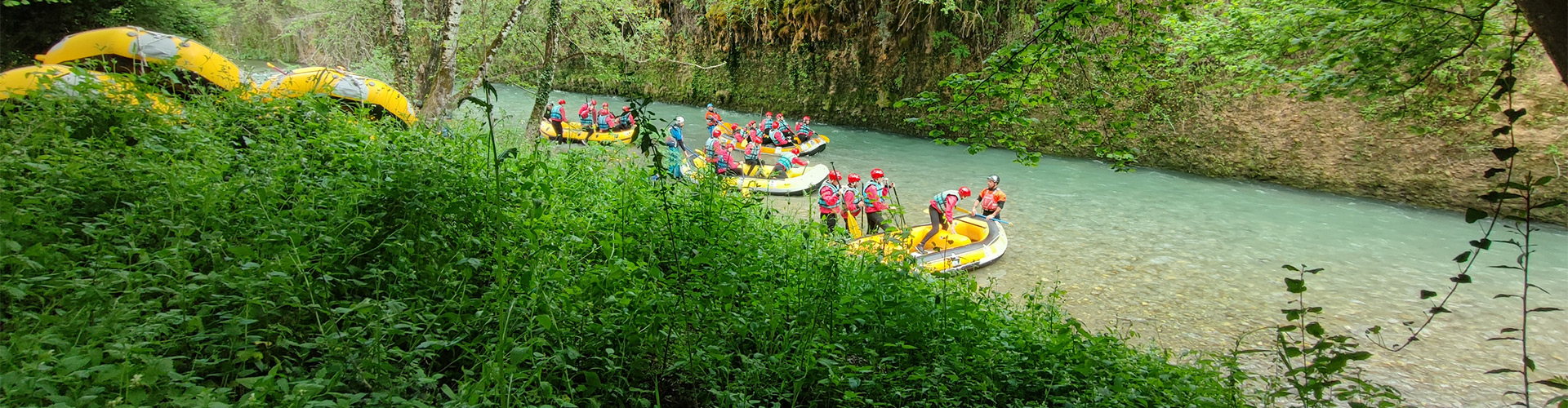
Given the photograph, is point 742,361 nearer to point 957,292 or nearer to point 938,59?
point 957,292


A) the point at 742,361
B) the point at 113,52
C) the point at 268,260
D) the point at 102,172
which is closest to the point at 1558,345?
the point at 742,361

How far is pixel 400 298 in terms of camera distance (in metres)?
2.30

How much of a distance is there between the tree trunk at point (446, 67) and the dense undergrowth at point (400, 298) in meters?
3.84

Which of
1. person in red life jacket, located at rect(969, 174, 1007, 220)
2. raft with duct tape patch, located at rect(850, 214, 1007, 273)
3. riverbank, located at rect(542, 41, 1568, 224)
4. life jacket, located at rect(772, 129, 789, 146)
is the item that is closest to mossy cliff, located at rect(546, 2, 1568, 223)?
riverbank, located at rect(542, 41, 1568, 224)

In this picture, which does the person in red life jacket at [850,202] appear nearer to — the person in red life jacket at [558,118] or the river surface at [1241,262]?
the river surface at [1241,262]

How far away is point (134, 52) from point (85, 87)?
4.30 ft

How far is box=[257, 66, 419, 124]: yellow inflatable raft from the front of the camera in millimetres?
5012

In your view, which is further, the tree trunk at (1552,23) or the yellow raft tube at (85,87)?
the yellow raft tube at (85,87)

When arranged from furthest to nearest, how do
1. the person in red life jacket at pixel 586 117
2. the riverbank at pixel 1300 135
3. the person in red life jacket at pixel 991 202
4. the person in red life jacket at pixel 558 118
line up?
the person in red life jacket at pixel 558 118, the riverbank at pixel 1300 135, the person in red life jacket at pixel 991 202, the person in red life jacket at pixel 586 117

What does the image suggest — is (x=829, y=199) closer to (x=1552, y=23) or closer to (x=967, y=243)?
(x=967, y=243)

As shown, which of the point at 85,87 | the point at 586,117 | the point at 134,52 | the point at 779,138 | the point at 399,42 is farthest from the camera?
the point at 779,138

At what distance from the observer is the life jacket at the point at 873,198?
29.3 feet

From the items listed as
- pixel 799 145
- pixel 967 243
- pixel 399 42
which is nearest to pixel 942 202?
pixel 967 243

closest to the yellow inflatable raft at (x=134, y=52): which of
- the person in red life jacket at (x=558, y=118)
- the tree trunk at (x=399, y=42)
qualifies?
the tree trunk at (x=399, y=42)
